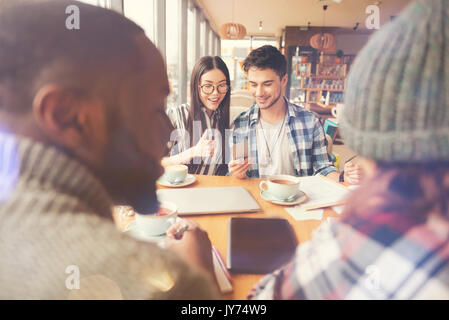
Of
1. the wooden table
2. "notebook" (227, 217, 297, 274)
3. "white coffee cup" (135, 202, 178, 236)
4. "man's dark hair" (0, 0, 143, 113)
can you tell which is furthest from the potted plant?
"man's dark hair" (0, 0, 143, 113)

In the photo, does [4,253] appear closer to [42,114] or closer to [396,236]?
[42,114]

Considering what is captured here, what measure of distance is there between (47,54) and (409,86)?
0.43m

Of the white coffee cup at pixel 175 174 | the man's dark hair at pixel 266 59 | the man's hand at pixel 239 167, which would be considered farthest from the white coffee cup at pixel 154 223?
the man's dark hair at pixel 266 59

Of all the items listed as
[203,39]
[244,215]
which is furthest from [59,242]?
[203,39]

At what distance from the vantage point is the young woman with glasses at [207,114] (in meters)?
1.76

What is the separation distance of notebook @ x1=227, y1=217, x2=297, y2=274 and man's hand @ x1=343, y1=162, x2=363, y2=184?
54cm

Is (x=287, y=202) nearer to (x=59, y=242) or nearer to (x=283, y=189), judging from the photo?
(x=283, y=189)

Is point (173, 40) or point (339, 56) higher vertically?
point (339, 56)

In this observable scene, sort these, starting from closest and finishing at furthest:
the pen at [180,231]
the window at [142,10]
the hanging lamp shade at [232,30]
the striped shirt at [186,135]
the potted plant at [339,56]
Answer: the pen at [180,231] → the striped shirt at [186,135] → the window at [142,10] → the hanging lamp shade at [232,30] → the potted plant at [339,56]

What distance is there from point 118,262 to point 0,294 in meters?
0.17

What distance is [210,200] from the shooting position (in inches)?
39.6

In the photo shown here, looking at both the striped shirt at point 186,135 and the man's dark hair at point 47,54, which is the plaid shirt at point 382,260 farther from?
the striped shirt at point 186,135

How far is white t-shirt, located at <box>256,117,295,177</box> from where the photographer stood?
172 centimetres

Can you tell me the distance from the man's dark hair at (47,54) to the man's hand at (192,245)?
1.20 feet
